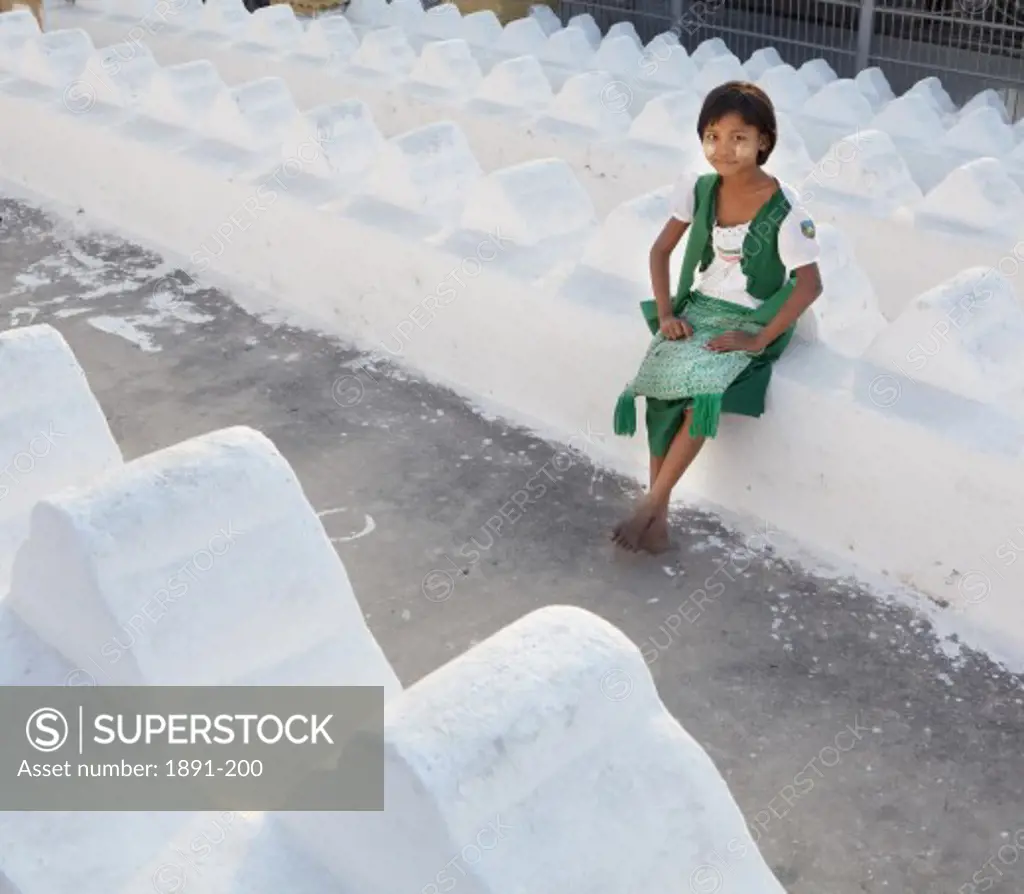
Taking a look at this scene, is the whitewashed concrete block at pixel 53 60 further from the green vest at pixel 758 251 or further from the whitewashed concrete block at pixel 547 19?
the green vest at pixel 758 251

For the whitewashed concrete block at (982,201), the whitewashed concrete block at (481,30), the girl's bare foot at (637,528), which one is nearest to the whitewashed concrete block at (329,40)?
the whitewashed concrete block at (481,30)

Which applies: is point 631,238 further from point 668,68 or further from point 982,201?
point 668,68

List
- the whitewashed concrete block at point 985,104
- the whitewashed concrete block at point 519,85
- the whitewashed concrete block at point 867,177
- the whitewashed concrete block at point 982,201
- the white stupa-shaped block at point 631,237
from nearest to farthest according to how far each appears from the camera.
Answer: the white stupa-shaped block at point 631,237, the whitewashed concrete block at point 982,201, the whitewashed concrete block at point 867,177, the whitewashed concrete block at point 985,104, the whitewashed concrete block at point 519,85

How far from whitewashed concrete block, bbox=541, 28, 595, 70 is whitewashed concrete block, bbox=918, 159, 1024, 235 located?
2.82m

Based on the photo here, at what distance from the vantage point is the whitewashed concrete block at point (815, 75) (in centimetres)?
643

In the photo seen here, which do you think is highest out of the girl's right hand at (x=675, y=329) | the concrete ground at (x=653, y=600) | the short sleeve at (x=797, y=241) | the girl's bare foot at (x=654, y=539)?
the short sleeve at (x=797, y=241)

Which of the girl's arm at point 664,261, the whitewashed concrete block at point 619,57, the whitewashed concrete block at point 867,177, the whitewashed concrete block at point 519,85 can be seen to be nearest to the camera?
the girl's arm at point 664,261

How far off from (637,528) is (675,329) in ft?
1.73

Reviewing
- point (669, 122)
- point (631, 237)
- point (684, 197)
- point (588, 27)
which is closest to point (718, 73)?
point (669, 122)

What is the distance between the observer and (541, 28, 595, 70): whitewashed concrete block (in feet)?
22.6

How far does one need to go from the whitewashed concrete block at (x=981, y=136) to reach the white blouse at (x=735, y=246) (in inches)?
90.8

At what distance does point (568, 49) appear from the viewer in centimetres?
695

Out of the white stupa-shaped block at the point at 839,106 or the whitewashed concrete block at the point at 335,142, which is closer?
the whitewashed concrete block at the point at 335,142

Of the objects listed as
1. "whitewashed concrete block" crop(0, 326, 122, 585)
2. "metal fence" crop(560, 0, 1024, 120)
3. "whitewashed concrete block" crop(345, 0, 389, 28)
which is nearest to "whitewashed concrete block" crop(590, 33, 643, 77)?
"metal fence" crop(560, 0, 1024, 120)
